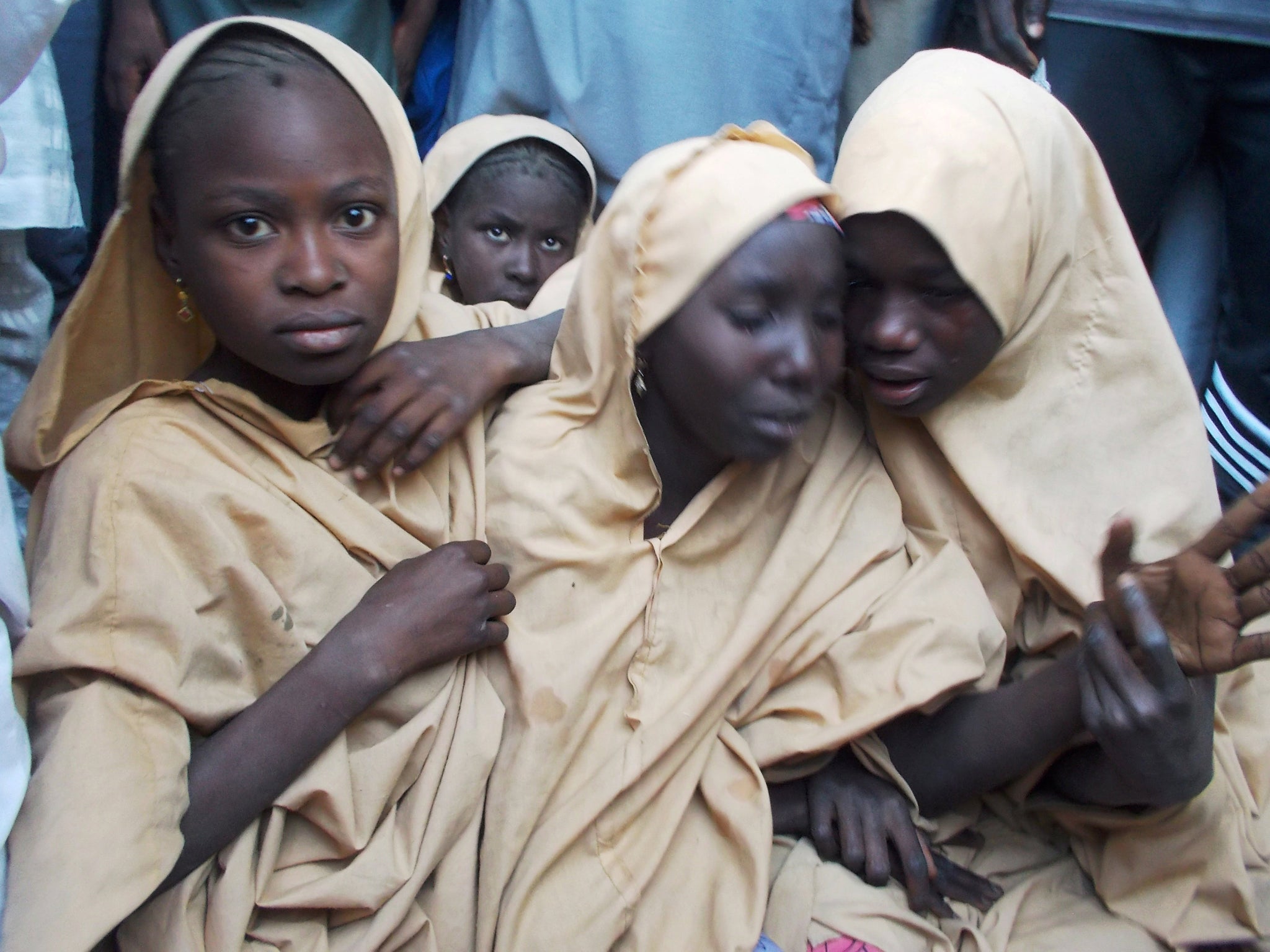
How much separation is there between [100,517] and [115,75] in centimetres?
150

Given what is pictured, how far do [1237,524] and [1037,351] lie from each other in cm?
54

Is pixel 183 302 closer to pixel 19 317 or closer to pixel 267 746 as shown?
pixel 19 317

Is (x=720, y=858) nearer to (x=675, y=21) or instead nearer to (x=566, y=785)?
(x=566, y=785)

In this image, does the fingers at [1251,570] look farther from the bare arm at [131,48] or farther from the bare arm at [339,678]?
the bare arm at [131,48]

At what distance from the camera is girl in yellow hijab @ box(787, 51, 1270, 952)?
4.92 feet

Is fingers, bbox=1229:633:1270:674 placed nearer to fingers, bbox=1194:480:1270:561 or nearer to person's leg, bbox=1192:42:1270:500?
fingers, bbox=1194:480:1270:561

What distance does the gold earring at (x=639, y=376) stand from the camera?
1533 mm

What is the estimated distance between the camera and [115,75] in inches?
87.5

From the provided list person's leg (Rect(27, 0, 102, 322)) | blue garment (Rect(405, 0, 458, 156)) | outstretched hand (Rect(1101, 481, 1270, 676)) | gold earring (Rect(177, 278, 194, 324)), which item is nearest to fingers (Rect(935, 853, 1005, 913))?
outstretched hand (Rect(1101, 481, 1270, 676))

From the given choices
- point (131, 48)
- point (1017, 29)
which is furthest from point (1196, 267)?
point (131, 48)

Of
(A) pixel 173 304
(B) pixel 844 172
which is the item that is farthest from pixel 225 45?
(B) pixel 844 172

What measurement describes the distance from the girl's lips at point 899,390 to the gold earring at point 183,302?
111 centimetres

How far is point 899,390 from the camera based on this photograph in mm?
1590

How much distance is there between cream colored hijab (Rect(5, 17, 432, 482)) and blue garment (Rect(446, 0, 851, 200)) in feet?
3.00
